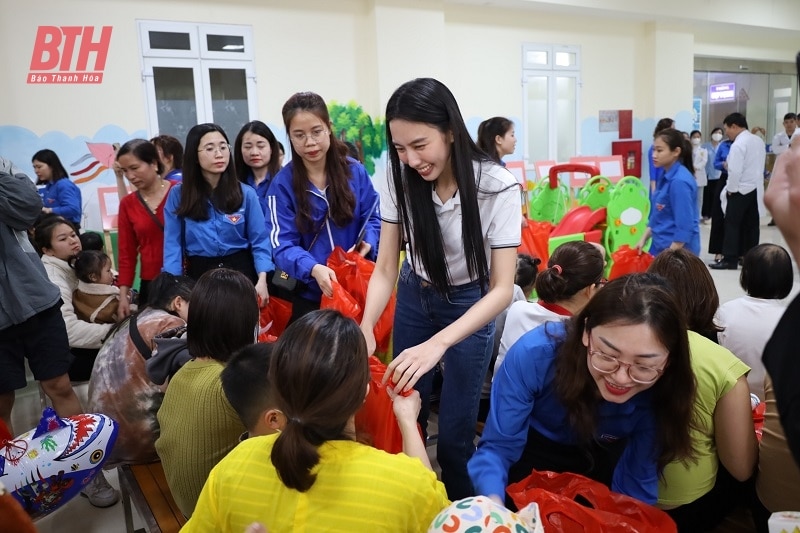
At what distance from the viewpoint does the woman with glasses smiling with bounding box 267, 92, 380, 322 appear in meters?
2.15

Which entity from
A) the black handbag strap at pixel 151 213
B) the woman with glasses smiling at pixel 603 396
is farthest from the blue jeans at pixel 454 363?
the black handbag strap at pixel 151 213

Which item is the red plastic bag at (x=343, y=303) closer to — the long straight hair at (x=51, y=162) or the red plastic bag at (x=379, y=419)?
the red plastic bag at (x=379, y=419)

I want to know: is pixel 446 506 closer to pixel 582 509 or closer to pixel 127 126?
pixel 582 509

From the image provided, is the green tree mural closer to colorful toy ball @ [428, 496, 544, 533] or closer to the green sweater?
the green sweater

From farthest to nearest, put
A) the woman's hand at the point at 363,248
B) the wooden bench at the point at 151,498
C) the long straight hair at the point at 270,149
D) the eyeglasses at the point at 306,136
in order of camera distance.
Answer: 1. the long straight hair at the point at 270,149
2. the woman's hand at the point at 363,248
3. the eyeglasses at the point at 306,136
4. the wooden bench at the point at 151,498

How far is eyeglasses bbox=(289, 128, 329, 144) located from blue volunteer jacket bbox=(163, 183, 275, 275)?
55 cm

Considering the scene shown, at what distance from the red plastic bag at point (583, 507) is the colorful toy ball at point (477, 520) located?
0.77ft

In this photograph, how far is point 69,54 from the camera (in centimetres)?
540

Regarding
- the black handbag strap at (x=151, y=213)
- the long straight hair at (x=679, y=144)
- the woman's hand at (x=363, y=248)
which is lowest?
the woman's hand at (x=363, y=248)

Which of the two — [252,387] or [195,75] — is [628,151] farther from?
[252,387]

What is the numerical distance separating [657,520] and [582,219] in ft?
10.9

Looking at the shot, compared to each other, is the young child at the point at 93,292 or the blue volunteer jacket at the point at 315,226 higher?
Result: the blue volunteer jacket at the point at 315,226

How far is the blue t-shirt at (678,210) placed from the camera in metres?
3.91

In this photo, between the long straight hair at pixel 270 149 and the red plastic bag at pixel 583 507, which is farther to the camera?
the long straight hair at pixel 270 149
